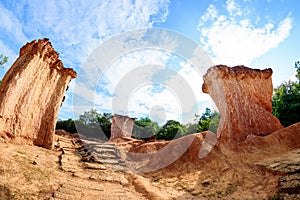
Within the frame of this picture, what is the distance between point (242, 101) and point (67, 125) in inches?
942

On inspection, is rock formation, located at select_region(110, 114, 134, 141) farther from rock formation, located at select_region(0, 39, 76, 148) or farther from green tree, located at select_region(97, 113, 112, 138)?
rock formation, located at select_region(0, 39, 76, 148)

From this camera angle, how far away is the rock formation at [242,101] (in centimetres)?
1091

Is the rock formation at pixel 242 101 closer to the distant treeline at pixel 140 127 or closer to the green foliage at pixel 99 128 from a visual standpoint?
the distant treeline at pixel 140 127

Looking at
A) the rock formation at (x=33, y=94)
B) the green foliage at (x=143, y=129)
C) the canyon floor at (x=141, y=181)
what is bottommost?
the canyon floor at (x=141, y=181)

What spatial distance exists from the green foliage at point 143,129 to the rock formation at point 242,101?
2235 cm

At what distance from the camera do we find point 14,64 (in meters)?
7.93

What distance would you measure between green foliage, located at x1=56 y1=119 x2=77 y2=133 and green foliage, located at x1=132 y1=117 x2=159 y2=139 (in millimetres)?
9773

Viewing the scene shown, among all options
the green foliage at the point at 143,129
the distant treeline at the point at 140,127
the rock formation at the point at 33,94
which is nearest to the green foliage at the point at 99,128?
the distant treeline at the point at 140,127

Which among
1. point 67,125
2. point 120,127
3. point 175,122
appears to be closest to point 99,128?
point 67,125

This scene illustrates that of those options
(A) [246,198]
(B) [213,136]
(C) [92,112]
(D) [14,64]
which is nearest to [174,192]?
(A) [246,198]

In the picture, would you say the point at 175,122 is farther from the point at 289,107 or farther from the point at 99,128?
the point at 289,107

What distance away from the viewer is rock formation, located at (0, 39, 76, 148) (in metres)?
7.09

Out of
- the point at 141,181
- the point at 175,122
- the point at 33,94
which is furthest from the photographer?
the point at 175,122

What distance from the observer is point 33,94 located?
8.32m
